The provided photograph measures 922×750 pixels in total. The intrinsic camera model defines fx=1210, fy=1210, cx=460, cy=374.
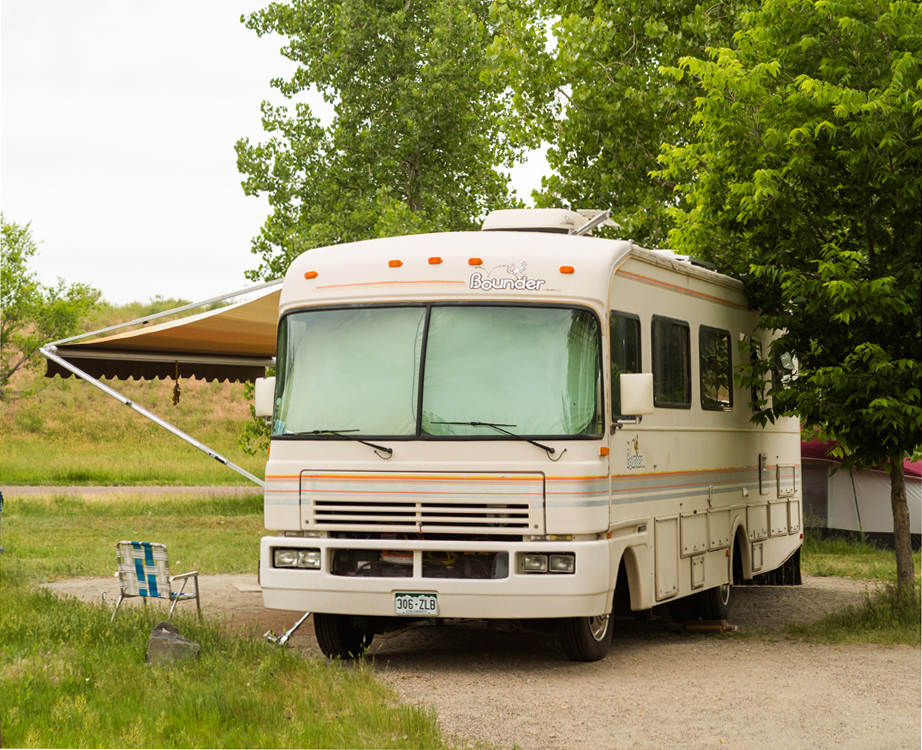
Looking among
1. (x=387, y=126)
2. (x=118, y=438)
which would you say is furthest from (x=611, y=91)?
(x=118, y=438)

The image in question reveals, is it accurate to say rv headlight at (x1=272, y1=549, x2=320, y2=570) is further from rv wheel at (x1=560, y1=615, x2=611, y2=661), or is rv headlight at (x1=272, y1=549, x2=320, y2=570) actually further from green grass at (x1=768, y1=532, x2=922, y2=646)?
green grass at (x1=768, y1=532, x2=922, y2=646)

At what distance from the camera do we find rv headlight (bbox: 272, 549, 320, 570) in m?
8.60

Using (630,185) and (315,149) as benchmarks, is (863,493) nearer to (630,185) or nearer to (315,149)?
(630,185)

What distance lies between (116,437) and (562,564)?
40283 millimetres

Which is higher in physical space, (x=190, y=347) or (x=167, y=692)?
(x=190, y=347)

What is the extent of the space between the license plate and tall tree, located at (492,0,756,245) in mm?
12573

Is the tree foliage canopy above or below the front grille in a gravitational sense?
above

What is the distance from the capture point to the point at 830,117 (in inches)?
409

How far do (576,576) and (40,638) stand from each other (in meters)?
3.93

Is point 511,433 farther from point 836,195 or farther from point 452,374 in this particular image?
point 836,195

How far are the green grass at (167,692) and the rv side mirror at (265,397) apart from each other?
1.67 metres

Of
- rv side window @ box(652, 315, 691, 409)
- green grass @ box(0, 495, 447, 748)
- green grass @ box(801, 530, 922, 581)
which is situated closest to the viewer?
green grass @ box(0, 495, 447, 748)

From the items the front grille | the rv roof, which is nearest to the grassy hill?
the rv roof

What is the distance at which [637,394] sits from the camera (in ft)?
27.5
